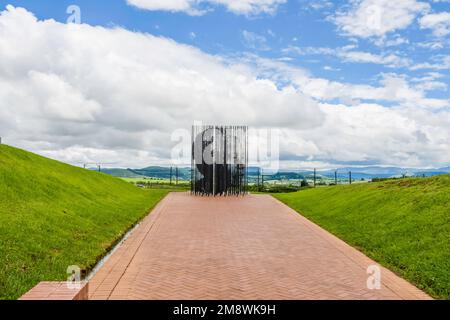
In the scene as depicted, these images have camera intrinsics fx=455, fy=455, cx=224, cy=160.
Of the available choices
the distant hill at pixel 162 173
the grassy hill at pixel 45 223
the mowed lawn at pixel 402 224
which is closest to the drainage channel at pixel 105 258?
the grassy hill at pixel 45 223

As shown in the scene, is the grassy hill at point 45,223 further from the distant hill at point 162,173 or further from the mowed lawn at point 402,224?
the distant hill at point 162,173

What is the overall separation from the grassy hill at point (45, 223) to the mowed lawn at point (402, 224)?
593 cm

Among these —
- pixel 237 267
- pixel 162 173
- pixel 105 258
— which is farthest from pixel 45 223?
pixel 162 173

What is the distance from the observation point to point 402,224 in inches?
465

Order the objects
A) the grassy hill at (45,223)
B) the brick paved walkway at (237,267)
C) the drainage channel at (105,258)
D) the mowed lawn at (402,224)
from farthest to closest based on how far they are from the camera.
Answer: the mowed lawn at (402,224) < the drainage channel at (105,258) < the grassy hill at (45,223) < the brick paved walkway at (237,267)

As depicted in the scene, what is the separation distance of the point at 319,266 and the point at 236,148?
72.5ft

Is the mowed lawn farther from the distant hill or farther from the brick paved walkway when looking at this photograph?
the distant hill

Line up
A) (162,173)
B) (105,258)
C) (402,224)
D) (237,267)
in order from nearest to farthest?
(237,267) → (105,258) → (402,224) → (162,173)

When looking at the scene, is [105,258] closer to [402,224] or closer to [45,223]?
[45,223]

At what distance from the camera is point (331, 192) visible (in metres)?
23.5

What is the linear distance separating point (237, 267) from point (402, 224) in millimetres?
5538

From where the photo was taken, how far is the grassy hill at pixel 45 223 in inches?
305
